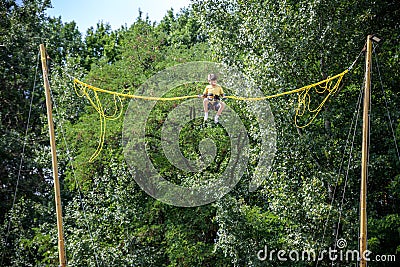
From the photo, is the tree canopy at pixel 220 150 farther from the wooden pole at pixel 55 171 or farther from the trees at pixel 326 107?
the wooden pole at pixel 55 171

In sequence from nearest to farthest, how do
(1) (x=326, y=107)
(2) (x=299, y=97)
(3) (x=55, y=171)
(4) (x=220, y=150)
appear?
(3) (x=55, y=171), (2) (x=299, y=97), (1) (x=326, y=107), (4) (x=220, y=150)

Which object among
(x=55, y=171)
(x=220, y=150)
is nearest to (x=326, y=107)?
(x=220, y=150)

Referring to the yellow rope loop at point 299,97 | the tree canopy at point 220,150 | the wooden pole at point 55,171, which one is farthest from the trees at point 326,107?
the wooden pole at point 55,171

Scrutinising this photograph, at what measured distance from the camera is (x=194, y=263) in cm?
1483

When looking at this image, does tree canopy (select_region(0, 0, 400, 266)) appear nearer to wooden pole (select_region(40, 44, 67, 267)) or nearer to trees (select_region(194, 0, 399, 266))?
trees (select_region(194, 0, 399, 266))

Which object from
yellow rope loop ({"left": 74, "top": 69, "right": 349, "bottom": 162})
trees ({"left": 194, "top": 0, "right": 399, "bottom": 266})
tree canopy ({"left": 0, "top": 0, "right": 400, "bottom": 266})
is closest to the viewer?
yellow rope loop ({"left": 74, "top": 69, "right": 349, "bottom": 162})

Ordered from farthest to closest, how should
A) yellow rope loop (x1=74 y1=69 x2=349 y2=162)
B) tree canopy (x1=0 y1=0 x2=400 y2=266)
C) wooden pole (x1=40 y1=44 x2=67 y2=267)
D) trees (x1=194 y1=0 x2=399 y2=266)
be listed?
tree canopy (x1=0 y1=0 x2=400 y2=266), trees (x1=194 y1=0 x2=399 y2=266), yellow rope loop (x1=74 y1=69 x2=349 y2=162), wooden pole (x1=40 y1=44 x2=67 y2=267)

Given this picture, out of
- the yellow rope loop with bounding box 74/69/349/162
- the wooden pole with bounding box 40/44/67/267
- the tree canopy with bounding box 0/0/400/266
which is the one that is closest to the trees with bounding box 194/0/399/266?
the tree canopy with bounding box 0/0/400/266

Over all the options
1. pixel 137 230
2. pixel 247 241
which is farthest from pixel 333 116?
pixel 137 230

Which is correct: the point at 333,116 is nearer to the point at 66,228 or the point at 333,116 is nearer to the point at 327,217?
the point at 327,217

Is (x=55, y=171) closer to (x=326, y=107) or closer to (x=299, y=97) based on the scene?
(x=299, y=97)

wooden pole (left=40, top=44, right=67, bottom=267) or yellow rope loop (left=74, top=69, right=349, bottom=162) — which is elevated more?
yellow rope loop (left=74, top=69, right=349, bottom=162)

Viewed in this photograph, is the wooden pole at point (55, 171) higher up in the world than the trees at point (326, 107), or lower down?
lower down

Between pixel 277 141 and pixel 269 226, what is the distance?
2.20m
